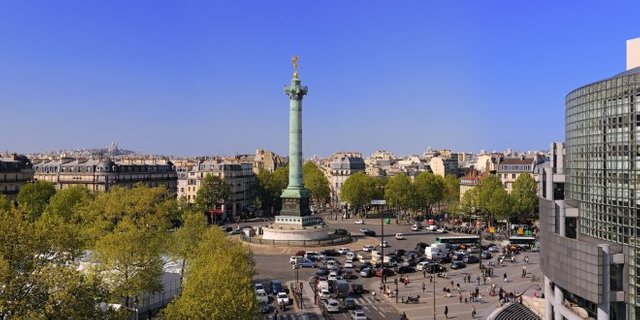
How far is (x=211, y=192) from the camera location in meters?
138

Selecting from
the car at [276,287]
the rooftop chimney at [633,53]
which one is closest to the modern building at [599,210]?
the rooftop chimney at [633,53]

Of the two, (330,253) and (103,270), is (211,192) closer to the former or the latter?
(330,253)

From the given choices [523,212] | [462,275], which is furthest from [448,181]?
[462,275]

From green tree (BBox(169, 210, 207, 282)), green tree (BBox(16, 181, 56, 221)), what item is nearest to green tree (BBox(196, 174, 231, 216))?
green tree (BBox(16, 181, 56, 221))

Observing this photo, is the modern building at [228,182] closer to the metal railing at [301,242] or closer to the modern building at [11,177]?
the modern building at [11,177]

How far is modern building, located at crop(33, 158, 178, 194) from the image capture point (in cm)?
13212

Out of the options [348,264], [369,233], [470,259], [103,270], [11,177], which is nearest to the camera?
[103,270]

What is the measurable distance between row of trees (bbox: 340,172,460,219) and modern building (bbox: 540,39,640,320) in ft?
295

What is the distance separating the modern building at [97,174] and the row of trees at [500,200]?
67837mm

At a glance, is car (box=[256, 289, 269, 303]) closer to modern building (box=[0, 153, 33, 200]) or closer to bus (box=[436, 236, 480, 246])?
bus (box=[436, 236, 480, 246])

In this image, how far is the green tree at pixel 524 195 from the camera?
390ft

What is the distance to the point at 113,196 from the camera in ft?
251

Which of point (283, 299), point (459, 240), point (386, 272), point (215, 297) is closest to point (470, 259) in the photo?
point (459, 240)

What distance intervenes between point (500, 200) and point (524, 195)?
8.43 m
